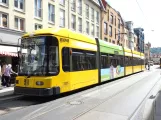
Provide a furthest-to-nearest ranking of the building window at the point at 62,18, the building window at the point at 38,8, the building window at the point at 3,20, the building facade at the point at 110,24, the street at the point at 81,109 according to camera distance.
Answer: the building facade at the point at 110,24 < the building window at the point at 62,18 < the building window at the point at 38,8 < the building window at the point at 3,20 < the street at the point at 81,109

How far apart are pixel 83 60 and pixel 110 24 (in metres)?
40.9

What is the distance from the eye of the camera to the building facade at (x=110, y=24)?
→ 49.1 metres

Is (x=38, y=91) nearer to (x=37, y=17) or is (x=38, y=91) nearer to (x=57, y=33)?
(x=57, y=33)

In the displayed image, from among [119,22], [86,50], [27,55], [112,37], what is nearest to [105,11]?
[112,37]

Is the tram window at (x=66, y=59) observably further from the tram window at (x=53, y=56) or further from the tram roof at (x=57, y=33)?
the tram roof at (x=57, y=33)

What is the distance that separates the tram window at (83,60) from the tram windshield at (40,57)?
177 cm

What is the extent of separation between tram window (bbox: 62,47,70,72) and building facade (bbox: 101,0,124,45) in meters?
35.5

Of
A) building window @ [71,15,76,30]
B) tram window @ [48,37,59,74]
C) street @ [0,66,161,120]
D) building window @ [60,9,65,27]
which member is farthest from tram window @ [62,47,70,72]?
building window @ [71,15,76,30]

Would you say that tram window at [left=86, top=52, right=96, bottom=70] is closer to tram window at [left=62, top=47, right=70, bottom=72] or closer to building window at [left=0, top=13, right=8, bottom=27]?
tram window at [left=62, top=47, right=70, bottom=72]

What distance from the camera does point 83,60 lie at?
1385 cm

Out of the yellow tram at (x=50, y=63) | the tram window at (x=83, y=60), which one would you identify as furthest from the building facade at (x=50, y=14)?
the yellow tram at (x=50, y=63)

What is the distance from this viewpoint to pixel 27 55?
1119cm

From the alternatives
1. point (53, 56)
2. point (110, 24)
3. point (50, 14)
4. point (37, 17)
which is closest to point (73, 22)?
point (50, 14)

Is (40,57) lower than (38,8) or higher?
lower
